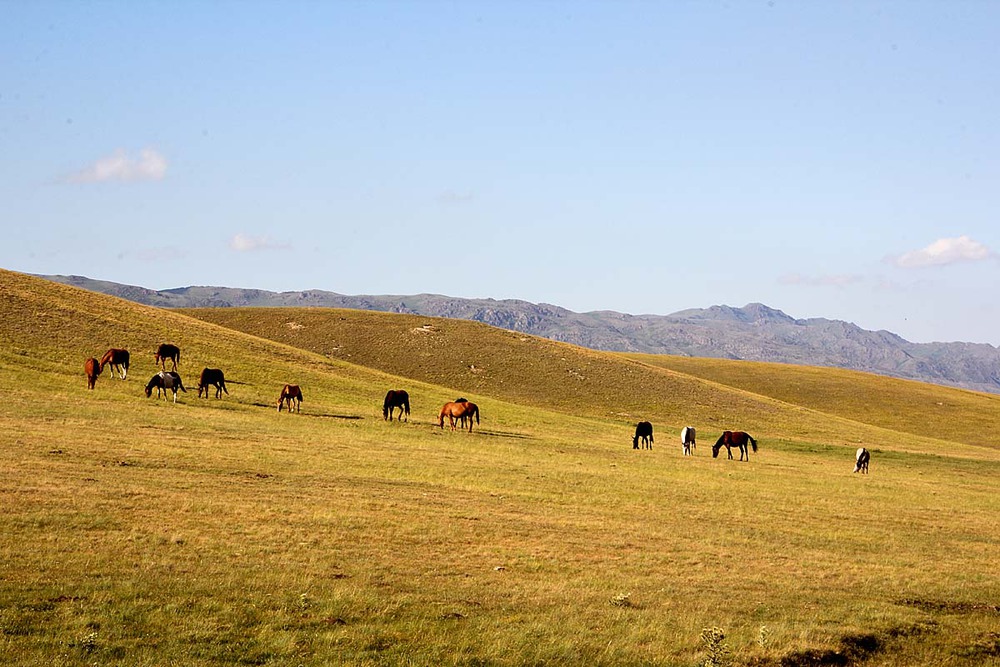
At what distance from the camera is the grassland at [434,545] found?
44.3ft

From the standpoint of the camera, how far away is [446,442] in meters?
39.8

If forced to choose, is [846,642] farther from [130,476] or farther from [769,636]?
[130,476]

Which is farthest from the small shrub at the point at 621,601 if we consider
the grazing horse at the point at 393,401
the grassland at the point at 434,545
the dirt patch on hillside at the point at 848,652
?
the grazing horse at the point at 393,401

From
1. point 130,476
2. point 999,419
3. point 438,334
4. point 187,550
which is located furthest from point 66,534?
point 999,419

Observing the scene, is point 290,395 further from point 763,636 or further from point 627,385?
point 627,385

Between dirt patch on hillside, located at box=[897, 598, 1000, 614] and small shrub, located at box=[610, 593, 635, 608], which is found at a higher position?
dirt patch on hillside, located at box=[897, 598, 1000, 614]

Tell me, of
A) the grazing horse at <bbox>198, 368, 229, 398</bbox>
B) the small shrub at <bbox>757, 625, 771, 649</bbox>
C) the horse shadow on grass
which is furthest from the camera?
the grazing horse at <bbox>198, 368, 229, 398</bbox>

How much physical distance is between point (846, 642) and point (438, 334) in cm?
9826

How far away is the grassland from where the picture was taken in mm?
13492

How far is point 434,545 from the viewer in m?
19.4

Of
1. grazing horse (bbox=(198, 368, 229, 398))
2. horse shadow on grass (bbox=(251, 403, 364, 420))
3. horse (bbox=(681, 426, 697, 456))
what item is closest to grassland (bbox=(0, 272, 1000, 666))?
horse shadow on grass (bbox=(251, 403, 364, 420))

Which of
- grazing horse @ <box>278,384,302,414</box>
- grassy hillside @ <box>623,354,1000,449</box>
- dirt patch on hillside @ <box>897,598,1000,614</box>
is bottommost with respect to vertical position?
dirt patch on hillside @ <box>897,598,1000,614</box>

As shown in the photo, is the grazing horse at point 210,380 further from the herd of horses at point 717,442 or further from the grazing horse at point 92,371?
the herd of horses at point 717,442

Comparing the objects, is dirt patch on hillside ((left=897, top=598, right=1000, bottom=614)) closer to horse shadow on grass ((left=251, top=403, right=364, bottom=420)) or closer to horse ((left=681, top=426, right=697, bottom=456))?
horse ((left=681, top=426, right=697, bottom=456))
